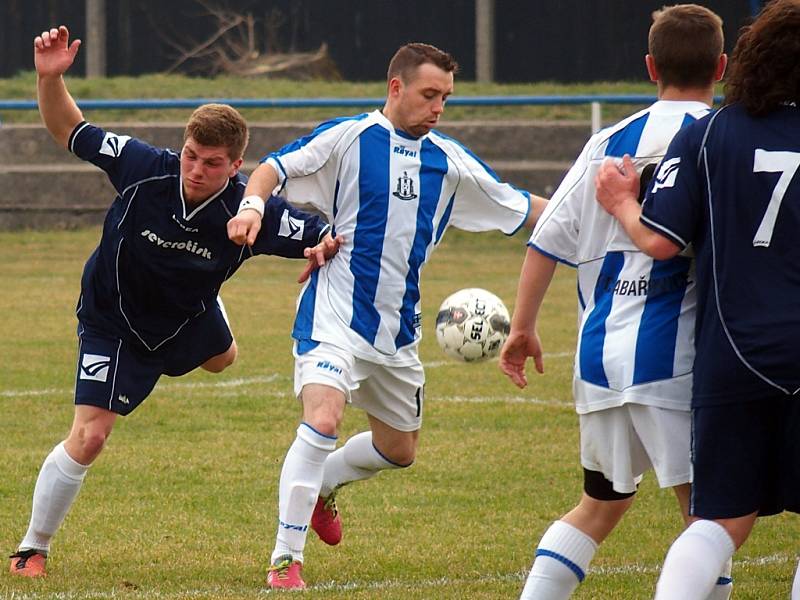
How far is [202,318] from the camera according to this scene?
534cm

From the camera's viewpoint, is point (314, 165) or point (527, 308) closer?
point (527, 308)

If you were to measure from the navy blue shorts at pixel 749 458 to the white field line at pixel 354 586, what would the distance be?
1530 millimetres

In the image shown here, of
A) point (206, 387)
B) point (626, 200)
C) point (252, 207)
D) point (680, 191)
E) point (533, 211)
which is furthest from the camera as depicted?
point (206, 387)

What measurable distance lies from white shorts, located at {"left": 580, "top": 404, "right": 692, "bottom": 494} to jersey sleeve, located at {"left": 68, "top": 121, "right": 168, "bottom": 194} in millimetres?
1978

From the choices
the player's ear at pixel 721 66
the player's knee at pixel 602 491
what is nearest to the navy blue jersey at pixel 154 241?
the player's knee at pixel 602 491

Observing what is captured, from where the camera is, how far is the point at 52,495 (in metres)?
4.93

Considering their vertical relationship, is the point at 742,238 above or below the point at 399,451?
above

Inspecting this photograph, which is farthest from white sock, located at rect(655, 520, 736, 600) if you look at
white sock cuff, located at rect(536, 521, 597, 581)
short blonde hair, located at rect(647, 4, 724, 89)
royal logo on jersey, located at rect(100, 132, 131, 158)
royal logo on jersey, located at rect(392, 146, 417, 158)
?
royal logo on jersey, located at rect(100, 132, 131, 158)

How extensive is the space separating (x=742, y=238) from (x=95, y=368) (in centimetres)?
248

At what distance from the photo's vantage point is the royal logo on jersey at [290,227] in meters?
5.13

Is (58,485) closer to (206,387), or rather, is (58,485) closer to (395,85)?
(395,85)

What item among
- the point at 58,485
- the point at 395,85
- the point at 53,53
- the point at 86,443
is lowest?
the point at 58,485

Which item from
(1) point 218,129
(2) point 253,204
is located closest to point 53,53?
(1) point 218,129

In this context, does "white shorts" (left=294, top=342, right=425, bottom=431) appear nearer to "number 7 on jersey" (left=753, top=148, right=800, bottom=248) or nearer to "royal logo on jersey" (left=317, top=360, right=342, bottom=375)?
"royal logo on jersey" (left=317, top=360, right=342, bottom=375)
